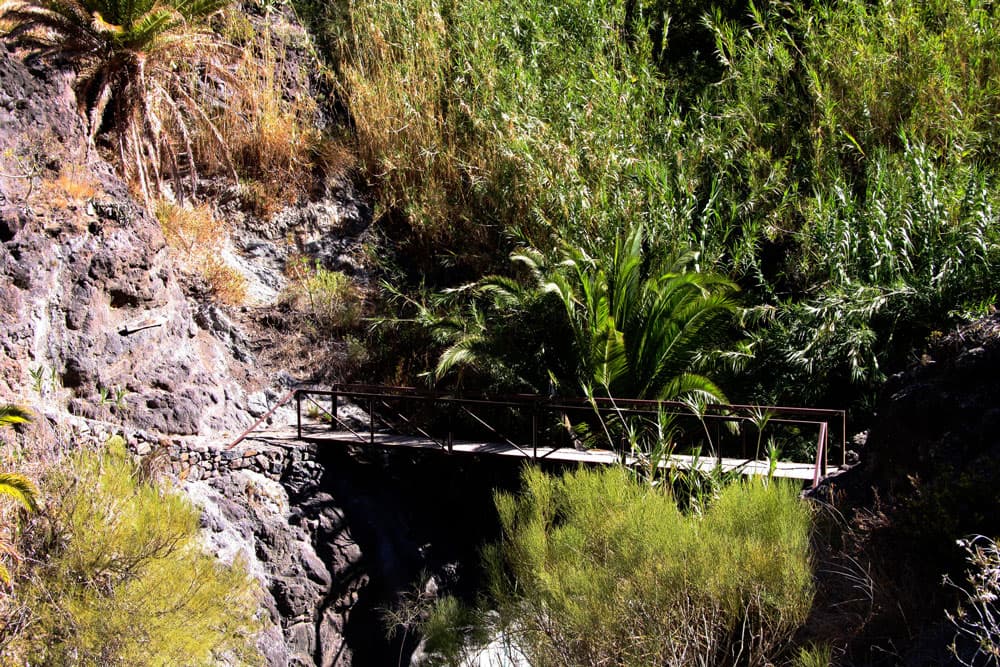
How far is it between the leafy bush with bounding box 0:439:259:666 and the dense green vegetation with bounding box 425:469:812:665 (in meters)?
1.86

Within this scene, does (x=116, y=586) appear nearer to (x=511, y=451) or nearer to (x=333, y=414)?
(x=511, y=451)

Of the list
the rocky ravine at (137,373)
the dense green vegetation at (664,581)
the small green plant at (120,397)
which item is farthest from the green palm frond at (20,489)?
the dense green vegetation at (664,581)

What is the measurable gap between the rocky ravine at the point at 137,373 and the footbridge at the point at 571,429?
0.51m

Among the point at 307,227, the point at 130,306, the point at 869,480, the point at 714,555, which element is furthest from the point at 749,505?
the point at 307,227

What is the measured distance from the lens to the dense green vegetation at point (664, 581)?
454 cm

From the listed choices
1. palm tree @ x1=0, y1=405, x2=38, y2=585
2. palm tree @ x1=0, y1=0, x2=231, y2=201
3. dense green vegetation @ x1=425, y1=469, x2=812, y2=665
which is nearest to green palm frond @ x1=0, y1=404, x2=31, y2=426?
→ palm tree @ x1=0, y1=405, x2=38, y2=585

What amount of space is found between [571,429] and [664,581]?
3343mm

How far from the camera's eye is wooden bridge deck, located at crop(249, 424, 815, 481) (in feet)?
22.0

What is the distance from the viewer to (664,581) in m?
4.68

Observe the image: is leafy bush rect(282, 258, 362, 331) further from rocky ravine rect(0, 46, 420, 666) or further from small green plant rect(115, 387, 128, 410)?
small green plant rect(115, 387, 128, 410)

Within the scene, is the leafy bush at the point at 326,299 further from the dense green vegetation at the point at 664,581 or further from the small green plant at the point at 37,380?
the dense green vegetation at the point at 664,581

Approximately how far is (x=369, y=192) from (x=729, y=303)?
18.8 feet

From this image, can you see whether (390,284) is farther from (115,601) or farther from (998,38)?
(998,38)

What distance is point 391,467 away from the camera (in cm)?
843
